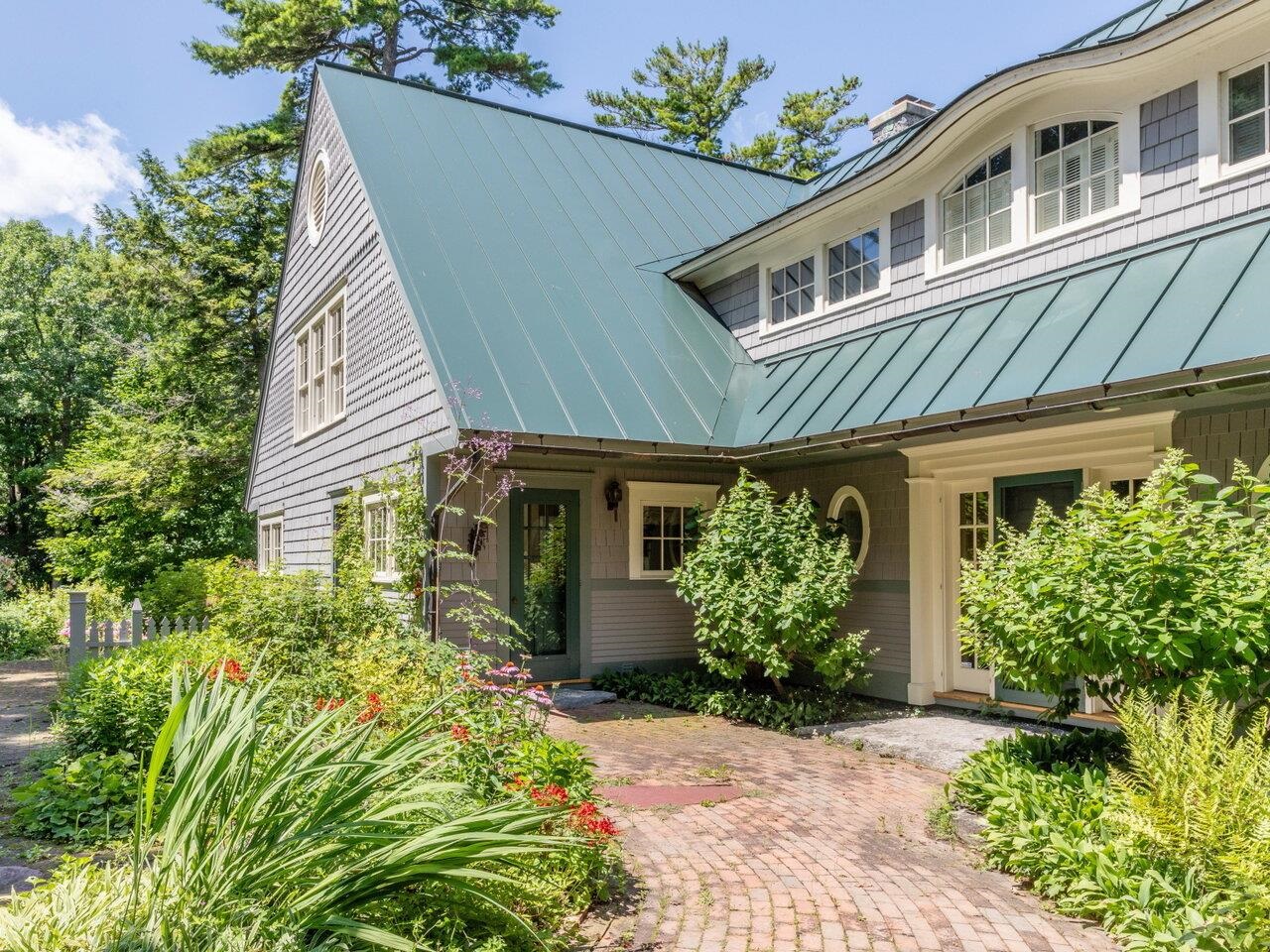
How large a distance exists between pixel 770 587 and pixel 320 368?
29.0ft

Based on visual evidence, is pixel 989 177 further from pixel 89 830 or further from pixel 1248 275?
pixel 89 830

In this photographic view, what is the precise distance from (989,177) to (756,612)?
16.0ft

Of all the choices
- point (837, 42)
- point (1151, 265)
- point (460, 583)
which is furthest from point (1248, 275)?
point (837, 42)

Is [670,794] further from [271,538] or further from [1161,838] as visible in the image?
[271,538]

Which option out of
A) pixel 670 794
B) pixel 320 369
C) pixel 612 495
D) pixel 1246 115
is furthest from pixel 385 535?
pixel 1246 115

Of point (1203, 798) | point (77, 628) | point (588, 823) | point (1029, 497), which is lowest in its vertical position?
point (588, 823)

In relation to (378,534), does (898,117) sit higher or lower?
higher

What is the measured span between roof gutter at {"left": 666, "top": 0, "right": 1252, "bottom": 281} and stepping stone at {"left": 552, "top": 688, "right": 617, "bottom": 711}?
5.60m

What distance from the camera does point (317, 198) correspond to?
14047 millimetres

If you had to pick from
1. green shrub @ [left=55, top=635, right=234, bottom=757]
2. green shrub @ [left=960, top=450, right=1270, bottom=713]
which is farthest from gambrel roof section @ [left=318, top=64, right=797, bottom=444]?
green shrub @ [left=960, top=450, right=1270, bottom=713]

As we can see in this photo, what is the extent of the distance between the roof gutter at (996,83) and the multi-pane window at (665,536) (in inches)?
129

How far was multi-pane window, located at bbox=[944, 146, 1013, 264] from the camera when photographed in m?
8.75

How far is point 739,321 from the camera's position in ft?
38.8

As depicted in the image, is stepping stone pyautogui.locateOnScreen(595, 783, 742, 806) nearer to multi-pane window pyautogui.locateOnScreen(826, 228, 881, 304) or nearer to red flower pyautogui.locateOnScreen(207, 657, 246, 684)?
red flower pyautogui.locateOnScreen(207, 657, 246, 684)
